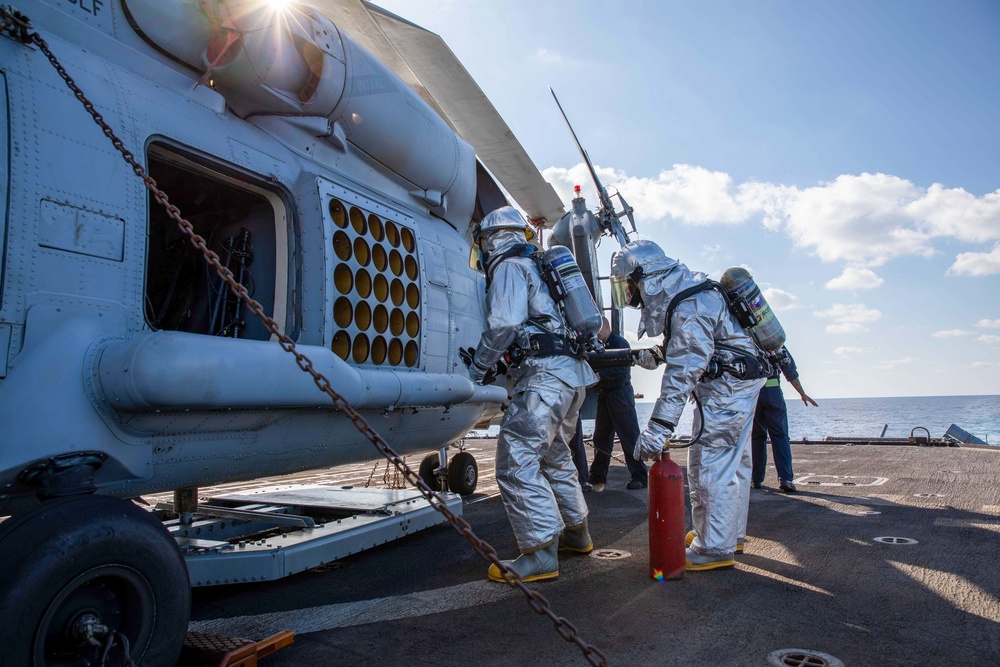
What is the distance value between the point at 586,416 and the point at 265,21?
5.90m

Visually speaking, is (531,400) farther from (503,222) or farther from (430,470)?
(430,470)

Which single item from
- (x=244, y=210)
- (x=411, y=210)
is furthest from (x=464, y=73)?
(x=244, y=210)

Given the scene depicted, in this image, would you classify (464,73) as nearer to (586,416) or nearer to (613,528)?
(586,416)

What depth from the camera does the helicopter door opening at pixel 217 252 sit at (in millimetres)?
3854

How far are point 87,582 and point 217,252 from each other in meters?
2.43

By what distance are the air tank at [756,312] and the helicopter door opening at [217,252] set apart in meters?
2.91

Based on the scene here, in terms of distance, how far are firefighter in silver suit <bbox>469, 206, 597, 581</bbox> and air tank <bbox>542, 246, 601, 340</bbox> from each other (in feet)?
0.26

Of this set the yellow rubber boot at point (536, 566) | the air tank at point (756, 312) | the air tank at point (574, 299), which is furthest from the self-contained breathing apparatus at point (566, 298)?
the yellow rubber boot at point (536, 566)

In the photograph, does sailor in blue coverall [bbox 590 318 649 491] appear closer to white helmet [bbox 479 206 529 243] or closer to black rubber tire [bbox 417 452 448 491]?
black rubber tire [bbox 417 452 448 491]

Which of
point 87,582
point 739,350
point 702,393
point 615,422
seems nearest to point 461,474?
point 615,422

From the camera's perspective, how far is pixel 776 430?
271 inches

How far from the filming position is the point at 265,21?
3512 mm

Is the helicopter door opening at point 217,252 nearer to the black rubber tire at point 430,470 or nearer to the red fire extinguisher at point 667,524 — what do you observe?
the red fire extinguisher at point 667,524

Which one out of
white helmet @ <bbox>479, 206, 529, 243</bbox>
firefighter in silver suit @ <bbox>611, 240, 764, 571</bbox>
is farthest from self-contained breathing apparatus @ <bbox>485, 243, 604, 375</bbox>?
firefighter in silver suit @ <bbox>611, 240, 764, 571</bbox>
